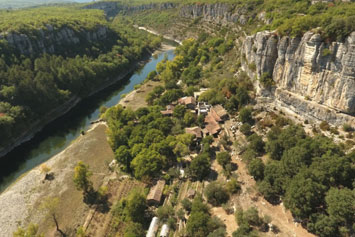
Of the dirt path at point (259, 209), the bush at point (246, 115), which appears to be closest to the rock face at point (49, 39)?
the bush at point (246, 115)

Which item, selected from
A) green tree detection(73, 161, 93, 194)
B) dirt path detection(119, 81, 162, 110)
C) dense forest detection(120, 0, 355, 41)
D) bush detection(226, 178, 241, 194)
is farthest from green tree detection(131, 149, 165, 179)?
dense forest detection(120, 0, 355, 41)

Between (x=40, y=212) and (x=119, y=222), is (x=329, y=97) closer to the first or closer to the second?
(x=119, y=222)

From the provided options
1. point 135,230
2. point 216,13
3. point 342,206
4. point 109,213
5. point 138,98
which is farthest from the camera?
point 216,13

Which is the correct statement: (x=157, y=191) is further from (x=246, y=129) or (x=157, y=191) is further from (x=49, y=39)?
(x=49, y=39)

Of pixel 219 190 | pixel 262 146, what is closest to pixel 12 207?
pixel 219 190

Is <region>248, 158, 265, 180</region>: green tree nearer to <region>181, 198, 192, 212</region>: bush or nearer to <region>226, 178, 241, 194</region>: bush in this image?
<region>226, 178, 241, 194</region>: bush

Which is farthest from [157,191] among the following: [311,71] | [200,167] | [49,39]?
[49,39]
